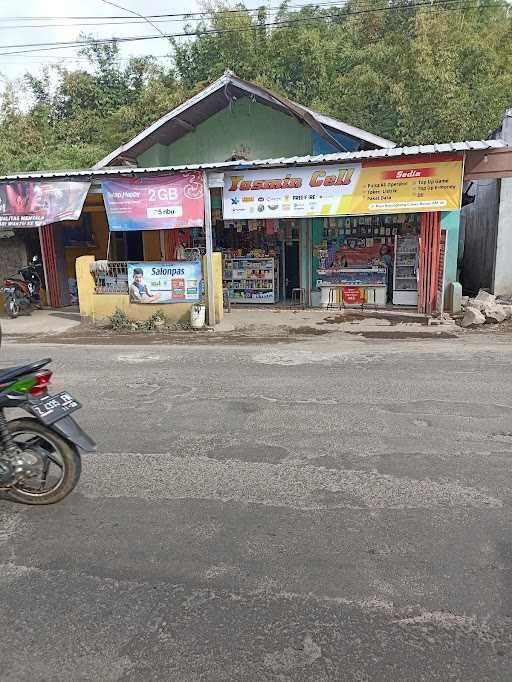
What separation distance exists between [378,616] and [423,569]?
51 centimetres

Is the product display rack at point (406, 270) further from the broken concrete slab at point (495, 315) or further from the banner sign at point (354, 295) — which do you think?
the broken concrete slab at point (495, 315)

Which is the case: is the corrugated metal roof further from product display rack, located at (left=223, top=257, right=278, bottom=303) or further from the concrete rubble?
product display rack, located at (left=223, top=257, right=278, bottom=303)

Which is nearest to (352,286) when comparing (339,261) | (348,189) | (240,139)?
(339,261)

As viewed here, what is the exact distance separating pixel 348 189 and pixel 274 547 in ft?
31.2

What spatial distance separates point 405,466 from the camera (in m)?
4.33

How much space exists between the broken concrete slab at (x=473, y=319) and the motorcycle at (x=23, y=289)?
11472 millimetres

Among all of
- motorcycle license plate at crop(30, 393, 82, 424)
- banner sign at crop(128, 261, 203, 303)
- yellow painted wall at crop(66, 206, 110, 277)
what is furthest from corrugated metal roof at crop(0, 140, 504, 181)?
motorcycle license plate at crop(30, 393, 82, 424)

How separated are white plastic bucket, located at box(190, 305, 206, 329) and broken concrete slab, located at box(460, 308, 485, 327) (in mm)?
5639

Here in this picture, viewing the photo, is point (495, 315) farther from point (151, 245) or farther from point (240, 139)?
point (151, 245)

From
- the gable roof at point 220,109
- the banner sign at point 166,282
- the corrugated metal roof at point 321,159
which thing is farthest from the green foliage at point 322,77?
the banner sign at point 166,282

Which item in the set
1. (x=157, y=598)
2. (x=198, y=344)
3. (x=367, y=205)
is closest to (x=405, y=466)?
(x=157, y=598)

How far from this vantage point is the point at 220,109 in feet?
50.0

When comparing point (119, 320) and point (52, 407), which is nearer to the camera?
point (52, 407)

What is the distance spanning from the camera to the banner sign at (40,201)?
12.3m
